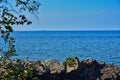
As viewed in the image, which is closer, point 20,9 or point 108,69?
point 20,9

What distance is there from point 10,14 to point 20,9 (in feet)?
1.12

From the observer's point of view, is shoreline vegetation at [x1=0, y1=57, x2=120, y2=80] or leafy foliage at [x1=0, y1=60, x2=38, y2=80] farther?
shoreline vegetation at [x1=0, y1=57, x2=120, y2=80]

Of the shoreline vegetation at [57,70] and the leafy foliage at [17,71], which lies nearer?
the leafy foliage at [17,71]

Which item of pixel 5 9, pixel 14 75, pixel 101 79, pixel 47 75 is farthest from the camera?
pixel 101 79

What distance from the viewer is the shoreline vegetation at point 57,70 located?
18.9m

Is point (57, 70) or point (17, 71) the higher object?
point (17, 71)

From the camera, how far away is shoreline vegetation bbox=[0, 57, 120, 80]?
18.9 m

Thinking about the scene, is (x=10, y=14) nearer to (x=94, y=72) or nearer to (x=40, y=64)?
(x=40, y=64)

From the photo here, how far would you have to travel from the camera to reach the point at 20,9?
45.8ft

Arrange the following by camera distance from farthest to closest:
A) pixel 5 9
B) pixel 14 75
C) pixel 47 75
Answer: pixel 47 75 < pixel 14 75 < pixel 5 9

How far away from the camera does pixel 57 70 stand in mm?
21969

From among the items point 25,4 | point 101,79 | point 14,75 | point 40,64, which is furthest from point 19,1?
point 101,79

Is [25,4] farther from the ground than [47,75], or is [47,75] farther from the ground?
[25,4]

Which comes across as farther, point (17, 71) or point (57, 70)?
point (57, 70)
